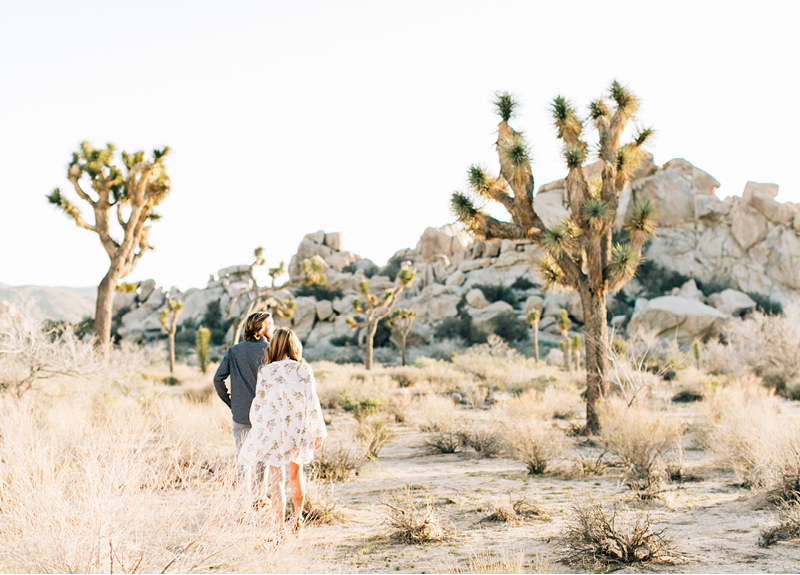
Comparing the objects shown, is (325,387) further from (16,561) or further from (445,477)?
(16,561)

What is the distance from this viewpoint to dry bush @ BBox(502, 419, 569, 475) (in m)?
6.59

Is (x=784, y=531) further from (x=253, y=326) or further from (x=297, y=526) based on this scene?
(x=253, y=326)

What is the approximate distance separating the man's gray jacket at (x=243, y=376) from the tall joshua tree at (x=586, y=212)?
6.82 meters

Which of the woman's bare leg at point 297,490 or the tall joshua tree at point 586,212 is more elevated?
the tall joshua tree at point 586,212

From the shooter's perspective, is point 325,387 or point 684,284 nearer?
point 325,387

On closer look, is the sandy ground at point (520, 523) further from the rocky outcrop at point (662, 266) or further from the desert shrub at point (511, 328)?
the desert shrub at point (511, 328)

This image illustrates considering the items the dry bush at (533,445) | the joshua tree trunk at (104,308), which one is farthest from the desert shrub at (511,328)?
the dry bush at (533,445)

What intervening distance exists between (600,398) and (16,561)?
28.0ft

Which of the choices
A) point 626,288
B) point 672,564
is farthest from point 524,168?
point 626,288

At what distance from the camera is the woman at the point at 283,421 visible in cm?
372

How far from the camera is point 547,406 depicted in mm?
10852

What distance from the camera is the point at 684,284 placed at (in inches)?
1428

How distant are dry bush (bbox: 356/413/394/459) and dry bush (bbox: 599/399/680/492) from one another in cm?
309

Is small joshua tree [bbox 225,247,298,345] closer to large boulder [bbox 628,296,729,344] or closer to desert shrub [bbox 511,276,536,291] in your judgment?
large boulder [bbox 628,296,729,344]
